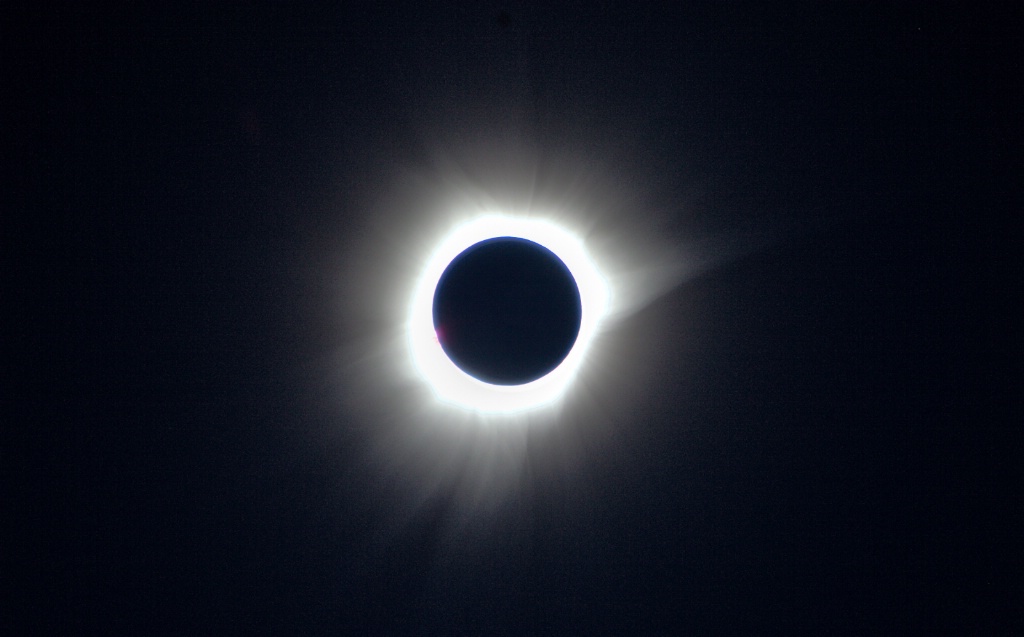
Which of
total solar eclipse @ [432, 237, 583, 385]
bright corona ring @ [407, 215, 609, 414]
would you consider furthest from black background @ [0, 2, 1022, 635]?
total solar eclipse @ [432, 237, 583, 385]

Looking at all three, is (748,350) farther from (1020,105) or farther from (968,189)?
(1020,105)

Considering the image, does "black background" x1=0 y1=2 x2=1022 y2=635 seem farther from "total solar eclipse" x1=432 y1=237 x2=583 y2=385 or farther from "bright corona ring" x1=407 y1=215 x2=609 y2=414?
"total solar eclipse" x1=432 y1=237 x2=583 y2=385

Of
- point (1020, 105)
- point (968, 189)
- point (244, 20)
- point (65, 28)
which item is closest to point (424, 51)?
point (244, 20)

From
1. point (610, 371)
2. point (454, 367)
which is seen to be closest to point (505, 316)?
point (454, 367)

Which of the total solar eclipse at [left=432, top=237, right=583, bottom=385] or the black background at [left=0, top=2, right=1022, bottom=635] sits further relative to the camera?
the black background at [left=0, top=2, right=1022, bottom=635]

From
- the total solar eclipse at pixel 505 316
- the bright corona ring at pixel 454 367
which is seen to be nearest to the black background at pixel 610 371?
the bright corona ring at pixel 454 367

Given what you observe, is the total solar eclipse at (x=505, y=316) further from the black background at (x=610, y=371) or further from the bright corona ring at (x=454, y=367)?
the black background at (x=610, y=371)

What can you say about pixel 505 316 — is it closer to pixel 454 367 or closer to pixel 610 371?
pixel 454 367
